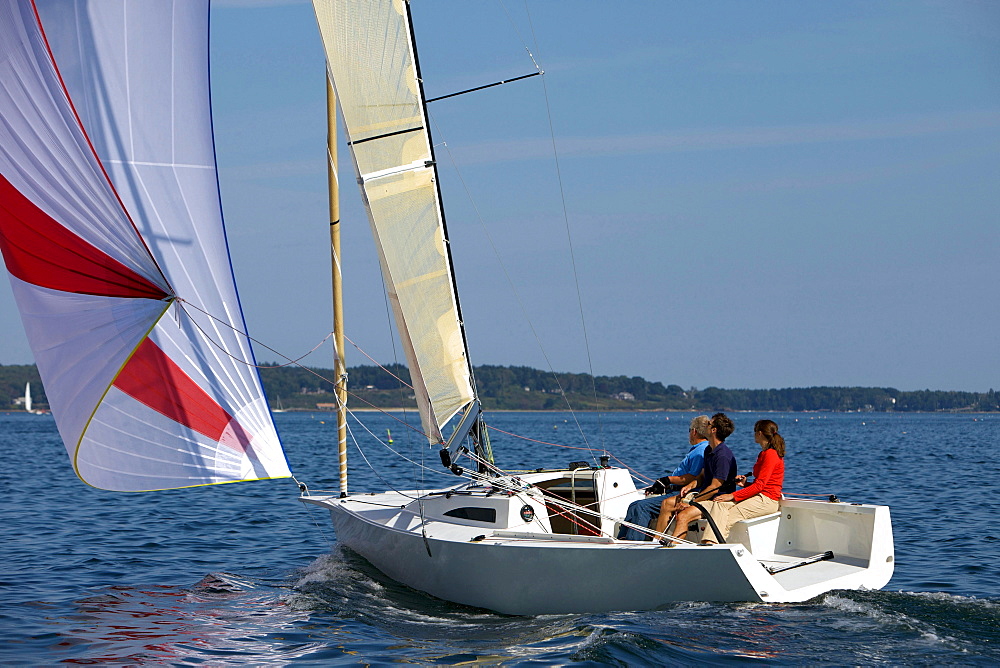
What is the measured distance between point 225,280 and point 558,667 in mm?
4406

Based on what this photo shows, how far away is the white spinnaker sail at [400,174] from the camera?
8.48 m

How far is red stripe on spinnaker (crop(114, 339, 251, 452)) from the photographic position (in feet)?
26.5

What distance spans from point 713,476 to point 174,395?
471 centimetres

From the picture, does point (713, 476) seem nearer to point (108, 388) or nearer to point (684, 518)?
point (684, 518)

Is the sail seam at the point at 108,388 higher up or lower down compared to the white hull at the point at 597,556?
higher up

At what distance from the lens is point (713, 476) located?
8.38m

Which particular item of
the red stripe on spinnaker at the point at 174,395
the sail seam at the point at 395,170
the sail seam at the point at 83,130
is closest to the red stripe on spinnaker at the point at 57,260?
the sail seam at the point at 83,130

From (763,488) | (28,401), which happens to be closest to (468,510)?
(763,488)

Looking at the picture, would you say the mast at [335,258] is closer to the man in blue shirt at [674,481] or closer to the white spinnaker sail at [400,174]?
the white spinnaker sail at [400,174]

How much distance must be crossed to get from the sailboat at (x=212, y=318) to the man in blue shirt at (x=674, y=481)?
1.27 ft

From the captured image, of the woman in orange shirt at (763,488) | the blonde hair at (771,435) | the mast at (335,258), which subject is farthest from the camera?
the mast at (335,258)

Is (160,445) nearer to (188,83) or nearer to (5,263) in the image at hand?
(5,263)

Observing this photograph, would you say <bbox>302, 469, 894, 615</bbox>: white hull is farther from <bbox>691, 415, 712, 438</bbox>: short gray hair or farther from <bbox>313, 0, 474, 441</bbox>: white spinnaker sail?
<bbox>313, 0, 474, 441</bbox>: white spinnaker sail

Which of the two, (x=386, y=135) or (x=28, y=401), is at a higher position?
(x=28, y=401)
